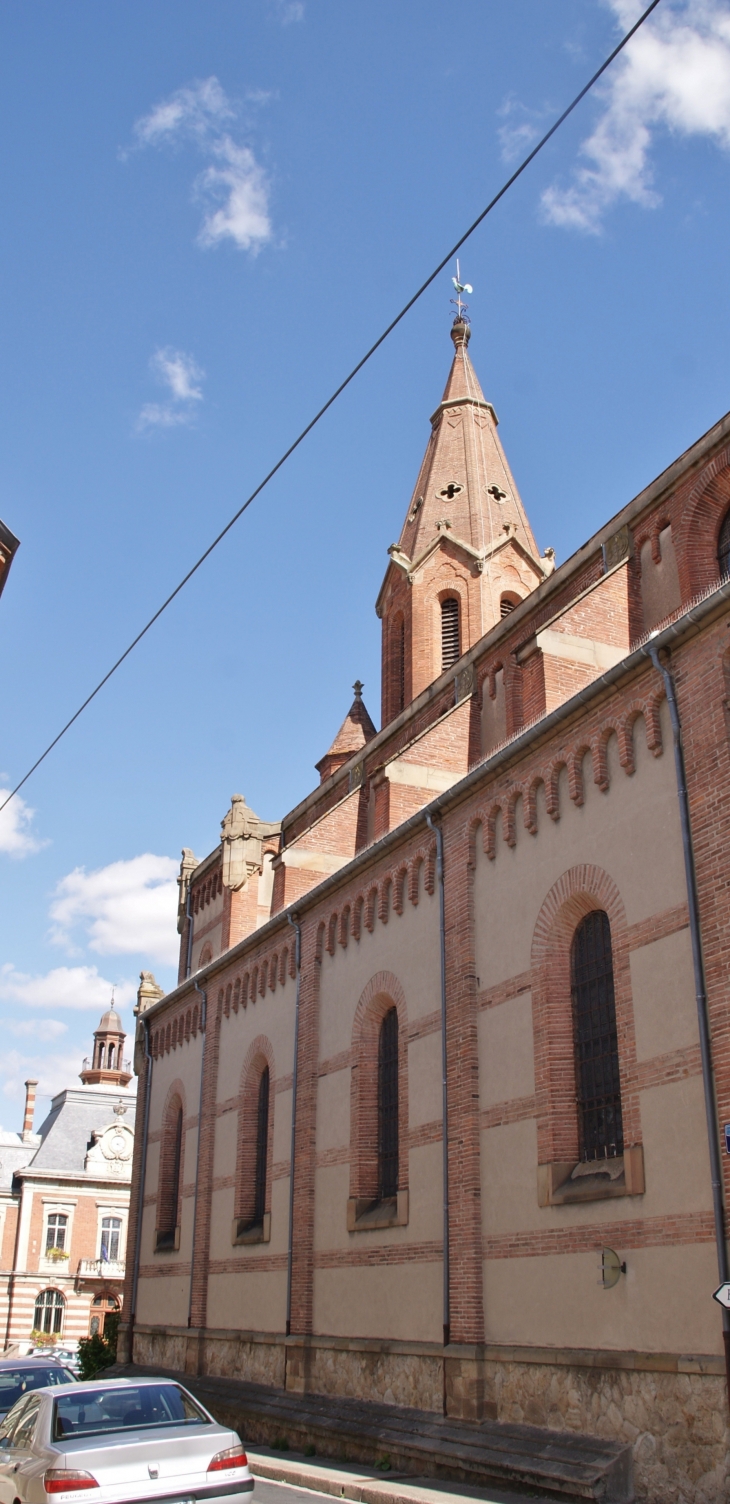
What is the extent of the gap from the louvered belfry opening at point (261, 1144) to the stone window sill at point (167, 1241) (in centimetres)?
374

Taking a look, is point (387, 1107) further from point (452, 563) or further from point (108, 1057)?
point (108, 1057)

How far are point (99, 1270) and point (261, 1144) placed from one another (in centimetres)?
3597

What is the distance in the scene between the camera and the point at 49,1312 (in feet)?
169

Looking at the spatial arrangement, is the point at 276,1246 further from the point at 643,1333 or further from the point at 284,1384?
the point at 643,1333

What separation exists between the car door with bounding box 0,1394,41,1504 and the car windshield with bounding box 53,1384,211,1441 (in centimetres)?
30

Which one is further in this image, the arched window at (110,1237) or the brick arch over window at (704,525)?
the arched window at (110,1237)

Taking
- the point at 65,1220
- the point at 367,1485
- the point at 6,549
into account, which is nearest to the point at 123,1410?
the point at 367,1485

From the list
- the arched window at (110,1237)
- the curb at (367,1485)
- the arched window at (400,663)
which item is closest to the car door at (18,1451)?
the curb at (367,1485)

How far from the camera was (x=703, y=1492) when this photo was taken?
9602 millimetres

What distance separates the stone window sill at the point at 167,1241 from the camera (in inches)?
949

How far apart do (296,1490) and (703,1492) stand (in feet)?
16.9

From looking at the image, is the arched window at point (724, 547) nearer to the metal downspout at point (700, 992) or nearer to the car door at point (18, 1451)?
the metal downspout at point (700, 992)

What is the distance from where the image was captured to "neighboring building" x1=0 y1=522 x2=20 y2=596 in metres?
19.1

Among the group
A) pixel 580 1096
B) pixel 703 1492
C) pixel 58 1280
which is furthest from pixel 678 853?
pixel 58 1280
